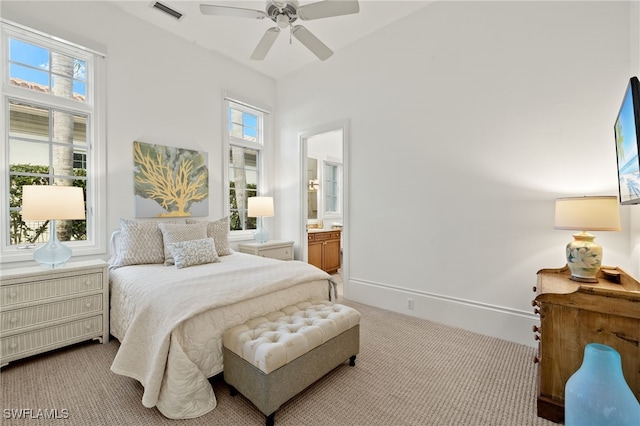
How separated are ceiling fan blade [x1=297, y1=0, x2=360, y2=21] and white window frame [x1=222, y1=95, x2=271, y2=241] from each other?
7.46ft

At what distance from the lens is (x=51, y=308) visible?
7.54 ft

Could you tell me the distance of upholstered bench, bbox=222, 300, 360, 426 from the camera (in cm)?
158

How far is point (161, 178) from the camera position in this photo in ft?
11.4

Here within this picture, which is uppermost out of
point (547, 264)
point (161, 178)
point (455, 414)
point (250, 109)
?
point (250, 109)

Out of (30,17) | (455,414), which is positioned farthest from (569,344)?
(30,17)

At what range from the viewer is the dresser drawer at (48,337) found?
6.93ft

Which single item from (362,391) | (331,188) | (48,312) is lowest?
(362,391)

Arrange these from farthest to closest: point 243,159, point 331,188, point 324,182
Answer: point 331,188, point 324,182, point 243,159

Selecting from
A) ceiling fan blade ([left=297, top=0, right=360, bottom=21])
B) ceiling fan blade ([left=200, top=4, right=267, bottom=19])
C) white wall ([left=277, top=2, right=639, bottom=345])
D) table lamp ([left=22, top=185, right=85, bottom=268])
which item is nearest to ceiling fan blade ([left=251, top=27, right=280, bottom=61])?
ceiling fan blade ([left=200, top=4, right=267, bottom=19])

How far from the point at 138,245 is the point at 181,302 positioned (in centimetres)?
141

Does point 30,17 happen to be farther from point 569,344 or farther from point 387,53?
point 569,344

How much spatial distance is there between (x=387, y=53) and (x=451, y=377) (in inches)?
135

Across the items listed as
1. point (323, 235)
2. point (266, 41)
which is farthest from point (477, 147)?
point (323, 235)

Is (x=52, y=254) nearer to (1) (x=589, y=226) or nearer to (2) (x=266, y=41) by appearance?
(2) (x=266, y=41)
